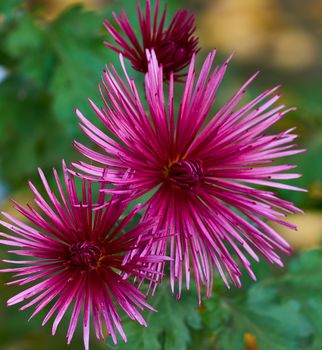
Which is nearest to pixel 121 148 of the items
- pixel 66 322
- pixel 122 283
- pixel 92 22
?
pixel 122 283

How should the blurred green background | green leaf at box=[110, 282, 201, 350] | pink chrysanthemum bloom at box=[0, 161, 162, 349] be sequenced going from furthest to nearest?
the blurred green background < green leaf at box=[110, 282, 201, 350] < pink chrysanthemum bloom at box=[0, 161, 162, 349]

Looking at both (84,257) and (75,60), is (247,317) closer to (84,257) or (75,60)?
(84,257)

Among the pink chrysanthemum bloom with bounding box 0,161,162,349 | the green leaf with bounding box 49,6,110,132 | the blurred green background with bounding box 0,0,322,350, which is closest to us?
the pink chrysanthemum bloom with bounding box 0,161,162,349

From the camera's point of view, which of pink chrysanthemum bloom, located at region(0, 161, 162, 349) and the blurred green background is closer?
pink chrysanthemum bloom, located at region(0, 161, 162, 349)

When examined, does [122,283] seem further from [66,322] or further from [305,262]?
[66,322]

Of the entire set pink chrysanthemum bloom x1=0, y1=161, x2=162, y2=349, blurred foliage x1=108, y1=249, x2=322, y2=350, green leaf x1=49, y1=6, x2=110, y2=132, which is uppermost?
green leaf x1=49, y1=6, x2=110, y2=132

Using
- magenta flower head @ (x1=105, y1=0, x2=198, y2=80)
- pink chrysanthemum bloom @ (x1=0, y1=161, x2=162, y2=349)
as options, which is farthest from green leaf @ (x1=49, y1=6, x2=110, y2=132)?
pink chrysanthemum bloom @ (x1=0, y1=161, x2=162, y2=349)

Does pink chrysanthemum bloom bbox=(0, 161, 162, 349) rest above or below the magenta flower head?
below

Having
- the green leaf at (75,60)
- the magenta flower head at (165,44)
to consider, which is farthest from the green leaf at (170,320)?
the green leaf at (75,60)

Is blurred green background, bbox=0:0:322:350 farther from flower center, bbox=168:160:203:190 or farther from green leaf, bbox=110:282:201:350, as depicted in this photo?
flower center, bbox=168:160:203:190
